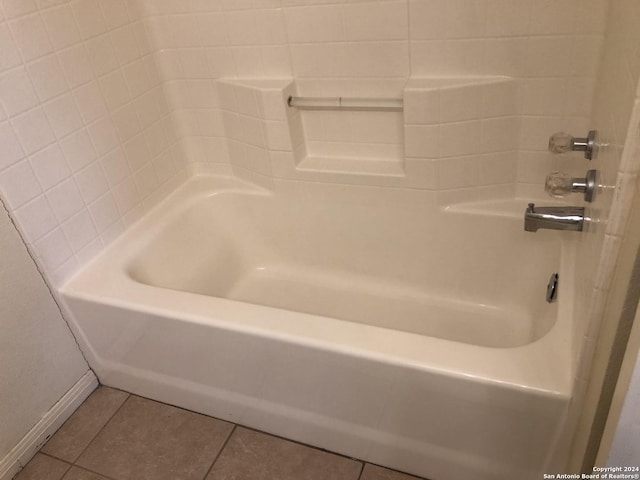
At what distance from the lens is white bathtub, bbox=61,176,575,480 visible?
107cm

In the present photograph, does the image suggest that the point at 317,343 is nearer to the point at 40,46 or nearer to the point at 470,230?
the point at 470,230

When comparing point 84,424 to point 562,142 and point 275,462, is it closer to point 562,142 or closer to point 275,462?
point 275,462

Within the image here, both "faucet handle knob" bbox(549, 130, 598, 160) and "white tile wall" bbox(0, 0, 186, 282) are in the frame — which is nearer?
"faucet handle knob" bbox(549, 130, 598, 160)

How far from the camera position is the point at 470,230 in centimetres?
161

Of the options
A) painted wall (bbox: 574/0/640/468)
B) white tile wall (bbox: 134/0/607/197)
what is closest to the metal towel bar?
white tile wall (bbox: 134/0/607/197)

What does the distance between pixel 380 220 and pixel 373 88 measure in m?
0.44

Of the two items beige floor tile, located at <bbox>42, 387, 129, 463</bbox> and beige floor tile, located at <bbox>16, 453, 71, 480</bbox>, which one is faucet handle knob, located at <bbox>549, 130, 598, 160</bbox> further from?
beige floor tile, located at <bbox>16, 453, 71, 480</bbox>

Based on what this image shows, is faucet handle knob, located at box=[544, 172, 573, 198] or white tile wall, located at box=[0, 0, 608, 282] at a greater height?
white tile wall, located at box=[0, 0, 608, 282]

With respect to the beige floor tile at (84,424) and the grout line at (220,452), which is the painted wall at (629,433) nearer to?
the grout line at (220,452)

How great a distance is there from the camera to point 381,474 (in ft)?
4.37

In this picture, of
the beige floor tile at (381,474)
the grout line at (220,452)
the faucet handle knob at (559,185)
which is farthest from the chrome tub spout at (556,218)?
the grout line at (220,452)

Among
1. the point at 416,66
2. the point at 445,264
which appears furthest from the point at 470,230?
the point at 416,66

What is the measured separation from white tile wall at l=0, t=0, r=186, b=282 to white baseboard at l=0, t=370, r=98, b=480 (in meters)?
0.41

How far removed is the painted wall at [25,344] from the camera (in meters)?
1.37
